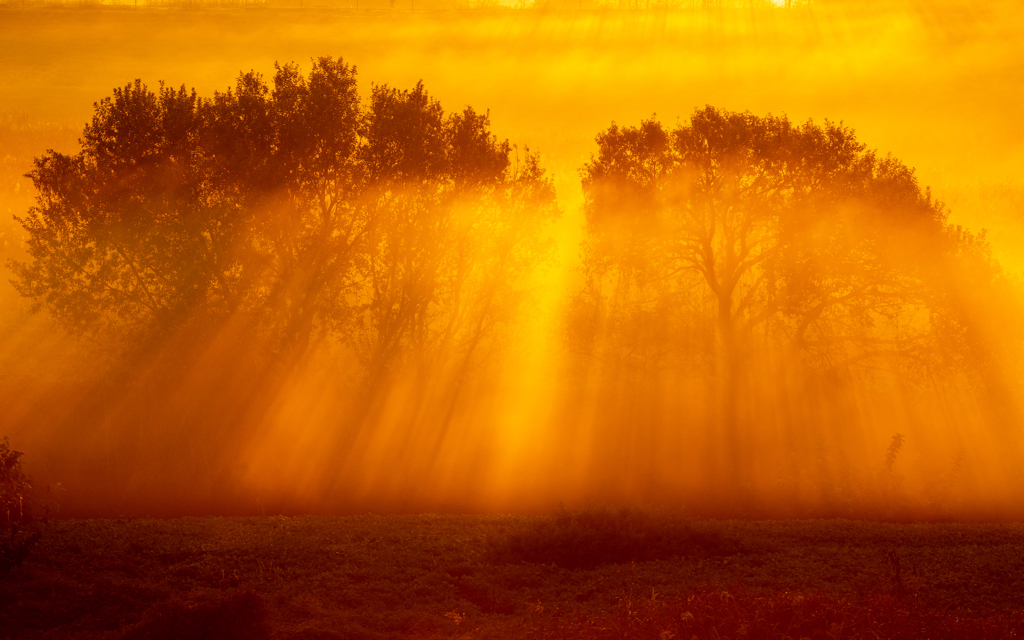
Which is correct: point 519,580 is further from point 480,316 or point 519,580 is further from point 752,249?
point 752,249

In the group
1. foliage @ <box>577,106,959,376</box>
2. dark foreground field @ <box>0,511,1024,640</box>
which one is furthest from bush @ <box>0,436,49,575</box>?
foliage @ <box>577,106,959,376</box>

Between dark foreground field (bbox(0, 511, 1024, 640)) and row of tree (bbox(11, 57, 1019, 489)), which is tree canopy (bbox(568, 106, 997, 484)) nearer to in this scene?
row of tree (bbox(11, 57, 1019, 489))

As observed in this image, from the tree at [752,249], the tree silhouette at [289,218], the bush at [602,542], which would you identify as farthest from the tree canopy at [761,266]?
the bush at [602,542]

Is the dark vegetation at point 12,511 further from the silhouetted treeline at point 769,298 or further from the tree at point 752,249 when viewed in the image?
the tree at point 752,249

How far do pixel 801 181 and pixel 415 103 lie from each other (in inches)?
634

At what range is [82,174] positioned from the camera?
3219cm

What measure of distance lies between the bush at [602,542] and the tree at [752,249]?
56.7ft

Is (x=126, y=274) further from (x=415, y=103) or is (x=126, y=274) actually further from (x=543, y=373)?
(x=543, y=373)

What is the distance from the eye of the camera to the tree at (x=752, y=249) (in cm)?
3494

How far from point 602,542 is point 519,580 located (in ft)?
9.10

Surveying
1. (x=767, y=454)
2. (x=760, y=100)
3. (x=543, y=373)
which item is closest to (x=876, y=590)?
(x=767, y=454)

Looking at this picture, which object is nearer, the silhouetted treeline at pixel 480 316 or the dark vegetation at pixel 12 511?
the dark vegetation at pixel 12 511

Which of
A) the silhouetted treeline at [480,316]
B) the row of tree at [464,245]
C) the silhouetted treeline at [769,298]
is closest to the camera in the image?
the silhouetted treeline at [480,316]

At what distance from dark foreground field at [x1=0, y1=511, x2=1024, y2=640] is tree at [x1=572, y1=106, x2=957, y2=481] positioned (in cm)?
1634
